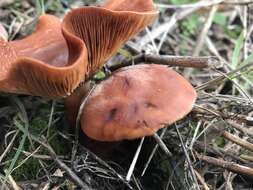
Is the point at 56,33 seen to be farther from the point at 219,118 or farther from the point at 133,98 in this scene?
the point at 219,118

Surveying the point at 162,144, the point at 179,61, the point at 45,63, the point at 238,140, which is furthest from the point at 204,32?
the point at 45,63

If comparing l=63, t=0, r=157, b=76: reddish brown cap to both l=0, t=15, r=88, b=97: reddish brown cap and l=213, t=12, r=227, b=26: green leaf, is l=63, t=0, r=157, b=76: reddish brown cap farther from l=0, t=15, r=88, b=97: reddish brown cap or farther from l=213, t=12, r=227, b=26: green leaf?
l=213, t=12, r=227, b=26: green leaf

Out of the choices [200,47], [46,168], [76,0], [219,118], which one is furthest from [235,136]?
[76,0]

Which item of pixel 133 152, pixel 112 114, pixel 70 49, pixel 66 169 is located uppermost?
pixel 70 49

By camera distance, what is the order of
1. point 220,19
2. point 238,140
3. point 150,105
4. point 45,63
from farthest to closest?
point 220,19 < point 238,140 < point 150,105 < point 45,63

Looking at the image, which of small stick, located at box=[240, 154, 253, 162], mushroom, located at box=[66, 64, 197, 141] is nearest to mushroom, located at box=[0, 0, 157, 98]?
mushroom, located at box=[66, 64, 197, 141]

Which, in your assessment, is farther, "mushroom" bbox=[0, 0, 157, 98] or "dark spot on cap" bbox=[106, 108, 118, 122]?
"dark spot on cap" bbox=[106, 108, 118, 122]

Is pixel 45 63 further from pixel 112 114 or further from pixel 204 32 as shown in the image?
pixel 204 32
